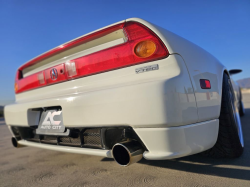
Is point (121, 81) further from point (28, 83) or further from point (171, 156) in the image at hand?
point (28, 83)

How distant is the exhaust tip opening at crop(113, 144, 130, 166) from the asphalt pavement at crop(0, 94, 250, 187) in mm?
269

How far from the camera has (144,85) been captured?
1157mm

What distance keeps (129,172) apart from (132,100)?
73 centimetres

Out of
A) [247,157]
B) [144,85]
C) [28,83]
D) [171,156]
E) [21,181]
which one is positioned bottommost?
[247,157]

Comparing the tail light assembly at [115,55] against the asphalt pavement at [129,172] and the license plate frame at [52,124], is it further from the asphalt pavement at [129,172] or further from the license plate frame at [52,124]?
the asphalt pavement at [129,172]

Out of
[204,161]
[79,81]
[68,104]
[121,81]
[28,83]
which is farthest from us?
[28,83]

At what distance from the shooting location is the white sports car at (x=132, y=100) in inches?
45.3

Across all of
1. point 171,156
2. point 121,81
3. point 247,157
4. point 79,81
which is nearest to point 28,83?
point 79,81

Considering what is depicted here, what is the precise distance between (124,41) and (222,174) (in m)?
1.17

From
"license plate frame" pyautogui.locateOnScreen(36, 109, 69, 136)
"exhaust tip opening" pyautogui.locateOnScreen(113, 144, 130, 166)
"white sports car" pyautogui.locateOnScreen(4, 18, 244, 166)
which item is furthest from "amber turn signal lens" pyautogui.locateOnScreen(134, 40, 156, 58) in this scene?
"license plate frame" pyautogui.locateOnScreen(36, 109, 69, 136)

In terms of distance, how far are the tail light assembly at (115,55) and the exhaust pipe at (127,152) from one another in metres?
0.52

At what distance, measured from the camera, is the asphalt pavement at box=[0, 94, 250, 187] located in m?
1.37

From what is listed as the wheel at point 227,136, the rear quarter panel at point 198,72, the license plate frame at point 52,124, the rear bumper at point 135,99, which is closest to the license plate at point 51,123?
the license plate frame at point 52,124

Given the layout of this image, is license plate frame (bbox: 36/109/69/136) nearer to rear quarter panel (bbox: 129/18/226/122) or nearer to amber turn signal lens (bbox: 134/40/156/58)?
amber turn signal lens (bbox: 134/40/156/58)
